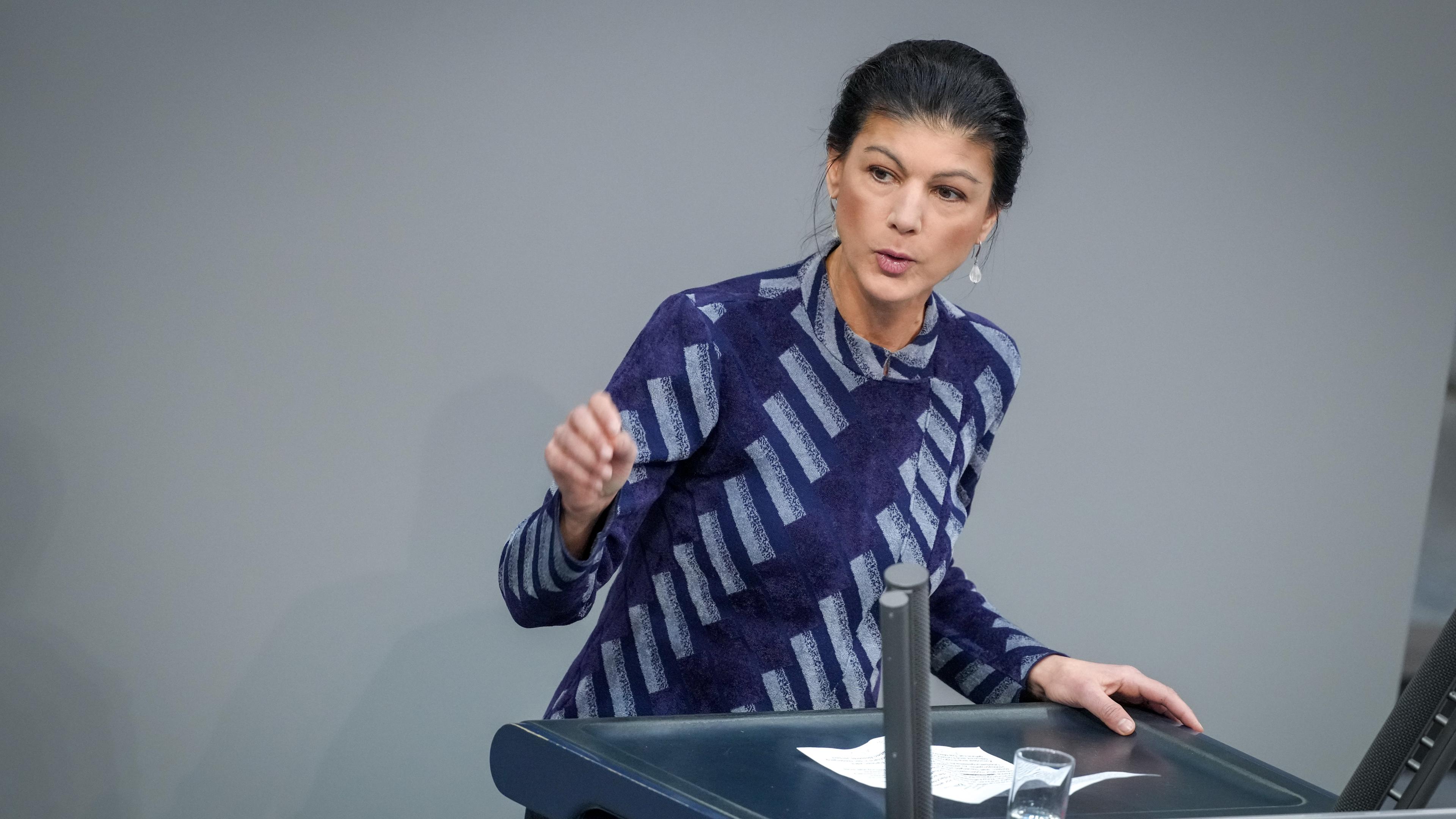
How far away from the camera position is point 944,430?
4.34 feet

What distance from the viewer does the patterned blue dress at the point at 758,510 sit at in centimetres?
118

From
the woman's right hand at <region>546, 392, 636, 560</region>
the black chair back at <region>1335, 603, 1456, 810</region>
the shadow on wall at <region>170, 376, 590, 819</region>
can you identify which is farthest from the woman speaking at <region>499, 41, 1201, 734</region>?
the shadow on wall at <region>170, 376, 590, 819</region>

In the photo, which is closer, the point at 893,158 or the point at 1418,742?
the point at 1418,742

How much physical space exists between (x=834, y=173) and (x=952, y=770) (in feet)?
2.12

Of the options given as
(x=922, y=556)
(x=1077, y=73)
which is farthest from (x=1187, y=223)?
(x=922, y=556)

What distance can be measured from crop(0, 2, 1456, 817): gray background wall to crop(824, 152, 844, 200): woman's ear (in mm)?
838

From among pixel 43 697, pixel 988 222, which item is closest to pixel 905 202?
pixel 988 222

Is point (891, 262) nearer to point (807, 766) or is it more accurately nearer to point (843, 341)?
point (843, 341)

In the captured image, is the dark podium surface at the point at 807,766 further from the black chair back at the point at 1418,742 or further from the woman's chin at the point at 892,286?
the woman's chin at the point at 892,286

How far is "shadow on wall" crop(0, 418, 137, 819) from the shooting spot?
1.89m

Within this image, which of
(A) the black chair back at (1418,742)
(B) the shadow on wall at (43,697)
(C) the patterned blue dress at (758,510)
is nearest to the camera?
(A) the black chair back at (1418,742)

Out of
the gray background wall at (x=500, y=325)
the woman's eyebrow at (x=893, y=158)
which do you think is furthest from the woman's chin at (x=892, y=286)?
the gray background wall at (x=500, y=325)

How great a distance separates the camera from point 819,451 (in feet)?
4.02

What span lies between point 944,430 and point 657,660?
40cm
